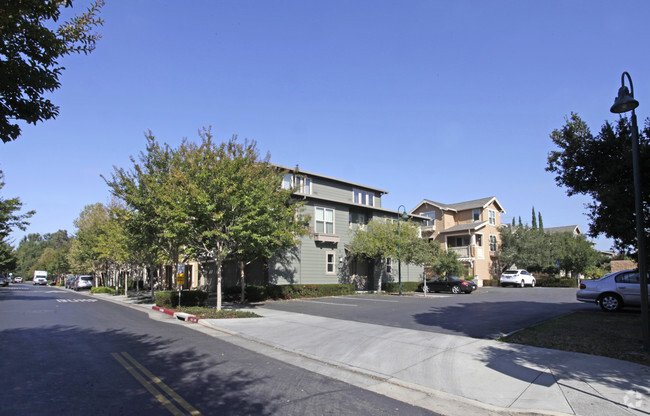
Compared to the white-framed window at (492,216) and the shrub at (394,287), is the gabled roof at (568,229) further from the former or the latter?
the shrub at (394,287)

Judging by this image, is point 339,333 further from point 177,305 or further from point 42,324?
point 177,305

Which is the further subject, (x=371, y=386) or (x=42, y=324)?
(x=42, y=324)

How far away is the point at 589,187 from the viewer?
10.9 m

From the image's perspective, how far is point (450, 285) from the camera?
29781 millimetres

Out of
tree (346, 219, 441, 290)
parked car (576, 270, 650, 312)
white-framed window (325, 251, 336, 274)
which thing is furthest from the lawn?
white-framed window (325, 251, 336, 274)

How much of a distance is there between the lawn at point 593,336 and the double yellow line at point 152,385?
777 cm

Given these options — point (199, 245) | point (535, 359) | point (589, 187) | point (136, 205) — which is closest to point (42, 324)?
point (199, 245)

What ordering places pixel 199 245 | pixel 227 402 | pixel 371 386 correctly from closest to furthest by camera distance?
pixel 227 402
pixel 371 386
pixel 199 245

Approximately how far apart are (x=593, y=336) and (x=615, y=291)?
6.01m

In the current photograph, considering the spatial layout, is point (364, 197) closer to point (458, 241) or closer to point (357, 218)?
point (357, 218)

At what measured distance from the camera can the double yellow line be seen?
4984 millimetres

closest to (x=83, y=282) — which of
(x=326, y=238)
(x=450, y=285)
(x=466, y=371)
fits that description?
(x=326, y=238)

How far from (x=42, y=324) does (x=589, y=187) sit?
59.0 feet

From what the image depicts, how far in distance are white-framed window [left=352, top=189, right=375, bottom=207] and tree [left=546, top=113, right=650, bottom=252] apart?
70.4 feet
